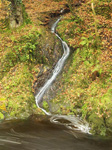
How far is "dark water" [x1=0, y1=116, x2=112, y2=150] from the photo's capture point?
5348mm

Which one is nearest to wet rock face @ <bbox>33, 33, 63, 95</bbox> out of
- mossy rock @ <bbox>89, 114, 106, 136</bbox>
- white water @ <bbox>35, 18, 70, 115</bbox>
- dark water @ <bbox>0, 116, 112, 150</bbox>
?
white water @ <bbox>35, 18, 70, 115</bbox>

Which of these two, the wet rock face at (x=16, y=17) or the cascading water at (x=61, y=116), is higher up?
the wet rock face at (x=16, y=17)

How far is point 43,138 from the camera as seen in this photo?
602 cm

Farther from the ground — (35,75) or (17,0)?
(17,0)

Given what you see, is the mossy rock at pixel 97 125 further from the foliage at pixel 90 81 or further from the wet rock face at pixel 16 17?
the wet rock face at pixel 16 17

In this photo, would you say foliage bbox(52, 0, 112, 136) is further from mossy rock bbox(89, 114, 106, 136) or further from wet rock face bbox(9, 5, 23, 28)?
wet rock face bbox(9, 5, 23, 28)

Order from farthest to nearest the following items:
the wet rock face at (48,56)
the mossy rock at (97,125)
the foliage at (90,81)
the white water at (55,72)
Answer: the wet rock face at (48,56) < the white water at (55,72) < the foliage at (90,81) < the mossy rock at (97,125)

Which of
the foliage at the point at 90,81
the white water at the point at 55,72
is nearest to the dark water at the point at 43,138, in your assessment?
the foliage at the point at 90,81

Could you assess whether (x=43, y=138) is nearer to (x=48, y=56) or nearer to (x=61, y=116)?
(x=61, y=116)

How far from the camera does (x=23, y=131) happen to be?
6523mm

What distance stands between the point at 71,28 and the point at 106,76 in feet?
21.1

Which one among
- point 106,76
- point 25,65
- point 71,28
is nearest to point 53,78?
point 25,65

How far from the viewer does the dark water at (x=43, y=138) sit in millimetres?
5348

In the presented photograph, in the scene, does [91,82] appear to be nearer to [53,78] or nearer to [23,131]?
[53,78]
